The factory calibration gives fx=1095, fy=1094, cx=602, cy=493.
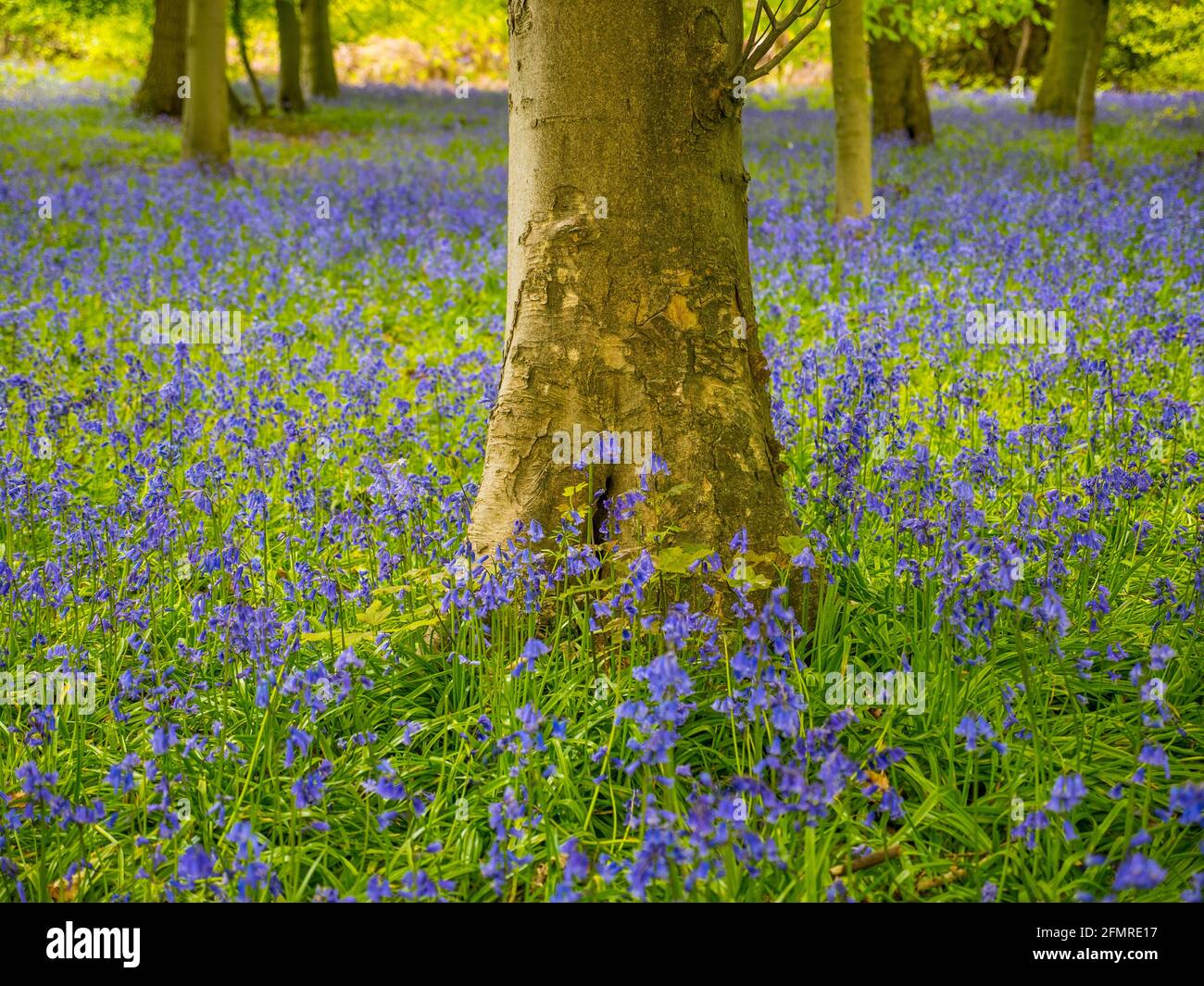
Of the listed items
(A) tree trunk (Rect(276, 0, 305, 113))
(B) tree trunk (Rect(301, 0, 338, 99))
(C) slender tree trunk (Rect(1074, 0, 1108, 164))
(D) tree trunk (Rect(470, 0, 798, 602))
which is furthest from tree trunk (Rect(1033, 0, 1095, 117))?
(D) tree trunk (Rect(470, 0, 798, 602))

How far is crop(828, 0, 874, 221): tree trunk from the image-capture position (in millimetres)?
9688

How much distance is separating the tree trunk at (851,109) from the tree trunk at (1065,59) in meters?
10.5

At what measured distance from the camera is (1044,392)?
5895 millimetres

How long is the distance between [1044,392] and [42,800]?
17.0 feet

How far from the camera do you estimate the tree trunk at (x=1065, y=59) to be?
62.1ft

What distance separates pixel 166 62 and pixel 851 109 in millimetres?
15139

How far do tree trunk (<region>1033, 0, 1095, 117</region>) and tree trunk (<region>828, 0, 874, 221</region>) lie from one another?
10.5 m

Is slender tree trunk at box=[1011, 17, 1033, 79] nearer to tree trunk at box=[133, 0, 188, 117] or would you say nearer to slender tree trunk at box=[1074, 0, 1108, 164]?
slender tree trunk at box=[1074, 0, 1108, 164]

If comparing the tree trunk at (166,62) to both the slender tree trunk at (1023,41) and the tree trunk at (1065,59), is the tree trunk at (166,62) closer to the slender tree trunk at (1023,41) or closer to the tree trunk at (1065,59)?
the tree trunk at (1065,59)

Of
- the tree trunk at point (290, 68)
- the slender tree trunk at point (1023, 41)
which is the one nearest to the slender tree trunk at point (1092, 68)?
the tree trunk at point (290, 68)
